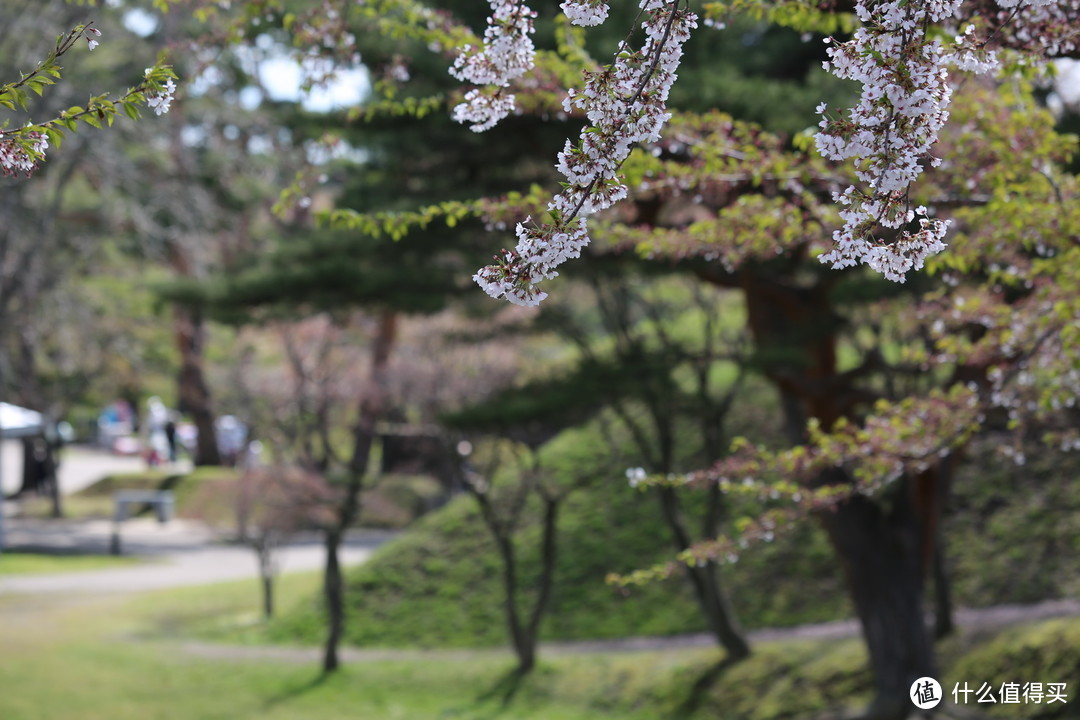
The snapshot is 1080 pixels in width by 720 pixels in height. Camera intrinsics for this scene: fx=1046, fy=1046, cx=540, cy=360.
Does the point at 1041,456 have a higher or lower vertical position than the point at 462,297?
lower

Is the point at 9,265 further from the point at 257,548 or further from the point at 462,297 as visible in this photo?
the point at 462,297

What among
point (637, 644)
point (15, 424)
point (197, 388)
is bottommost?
point (637, 644)

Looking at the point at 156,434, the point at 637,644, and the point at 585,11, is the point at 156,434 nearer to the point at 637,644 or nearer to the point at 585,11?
the point at 637,644

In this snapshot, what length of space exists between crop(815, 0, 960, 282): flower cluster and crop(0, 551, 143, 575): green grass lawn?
1519 centimetres

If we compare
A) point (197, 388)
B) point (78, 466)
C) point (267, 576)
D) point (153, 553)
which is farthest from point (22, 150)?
point (78, 466)

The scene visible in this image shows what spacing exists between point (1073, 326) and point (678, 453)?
9.18 m

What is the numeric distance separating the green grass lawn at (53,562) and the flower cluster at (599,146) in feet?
48.8

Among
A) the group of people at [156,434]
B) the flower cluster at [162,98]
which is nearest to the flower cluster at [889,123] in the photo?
the flower cluster at [162,98]

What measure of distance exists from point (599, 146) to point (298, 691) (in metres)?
7.87

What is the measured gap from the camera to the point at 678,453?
12555 mm

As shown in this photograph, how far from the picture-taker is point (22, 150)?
2074 mm

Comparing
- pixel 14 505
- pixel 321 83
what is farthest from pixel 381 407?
pixel 321 83

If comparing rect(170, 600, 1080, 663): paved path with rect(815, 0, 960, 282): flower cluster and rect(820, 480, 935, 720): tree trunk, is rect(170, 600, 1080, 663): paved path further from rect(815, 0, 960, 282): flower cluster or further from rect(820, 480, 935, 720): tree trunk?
rect(815, 0, 960, 282): flower cluster

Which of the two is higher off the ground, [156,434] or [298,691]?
[156,434]
